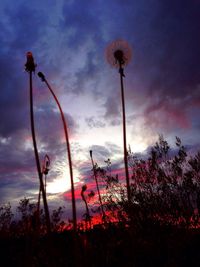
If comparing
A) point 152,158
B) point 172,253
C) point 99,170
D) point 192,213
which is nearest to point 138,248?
point 172,253

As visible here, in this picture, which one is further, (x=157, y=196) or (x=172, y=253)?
(x=157, y=196)

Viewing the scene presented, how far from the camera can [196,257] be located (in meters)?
6.98

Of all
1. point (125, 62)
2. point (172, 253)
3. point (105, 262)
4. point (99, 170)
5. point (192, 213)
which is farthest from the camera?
point (99, 170)

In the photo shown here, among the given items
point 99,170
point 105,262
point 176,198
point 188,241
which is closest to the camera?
point 105,262

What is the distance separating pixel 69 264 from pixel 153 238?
114 inches

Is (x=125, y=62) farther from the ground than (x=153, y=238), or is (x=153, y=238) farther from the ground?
(x=125, y=62)

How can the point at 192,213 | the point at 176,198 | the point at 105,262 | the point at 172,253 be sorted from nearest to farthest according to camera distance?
the point at 105,262 < the point at 172,253 < the point at 192,213 < the point at 176,198

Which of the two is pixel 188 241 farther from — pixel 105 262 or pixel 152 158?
pixel 152 158

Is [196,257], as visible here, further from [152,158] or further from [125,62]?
[152,158]

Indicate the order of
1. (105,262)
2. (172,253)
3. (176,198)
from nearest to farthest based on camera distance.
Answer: (105,262), (172,253), (176,198)

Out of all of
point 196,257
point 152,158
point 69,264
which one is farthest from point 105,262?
point 152,158

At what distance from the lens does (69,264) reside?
22.7 feet

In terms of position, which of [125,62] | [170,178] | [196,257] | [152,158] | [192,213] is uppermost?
[125,62]

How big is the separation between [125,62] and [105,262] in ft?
24.6
